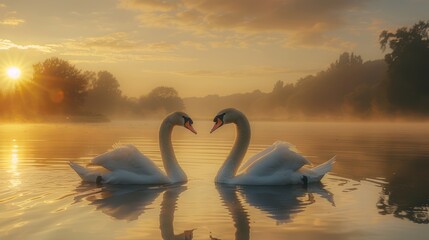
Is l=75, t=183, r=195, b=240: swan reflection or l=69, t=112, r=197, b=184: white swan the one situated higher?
l=69, t=112, r=197, b=184: white swan

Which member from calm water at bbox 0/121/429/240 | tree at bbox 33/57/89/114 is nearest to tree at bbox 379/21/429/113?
tree at bbox 33/57/89/114

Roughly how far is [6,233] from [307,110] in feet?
529

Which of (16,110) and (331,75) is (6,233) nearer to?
(16,110)

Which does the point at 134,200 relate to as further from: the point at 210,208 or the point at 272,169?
the point at 272,169

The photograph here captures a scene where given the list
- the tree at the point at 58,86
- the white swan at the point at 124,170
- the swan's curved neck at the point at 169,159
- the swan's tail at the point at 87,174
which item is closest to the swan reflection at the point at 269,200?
the swan's curved neck at the point at 169,159

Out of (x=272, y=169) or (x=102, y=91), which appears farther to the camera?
(x=102, y=91)

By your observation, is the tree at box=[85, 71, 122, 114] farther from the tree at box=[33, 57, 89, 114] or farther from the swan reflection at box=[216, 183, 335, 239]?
the swan reflection at box=[216, 183, 335, 239]

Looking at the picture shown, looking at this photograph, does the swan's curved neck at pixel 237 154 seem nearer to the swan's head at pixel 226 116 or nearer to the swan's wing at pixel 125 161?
the swan's head at pixel 226 116

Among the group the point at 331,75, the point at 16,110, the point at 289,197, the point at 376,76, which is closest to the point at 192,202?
the point at 289,197

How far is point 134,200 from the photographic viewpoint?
9172mm

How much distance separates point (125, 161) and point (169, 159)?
1.34 meters

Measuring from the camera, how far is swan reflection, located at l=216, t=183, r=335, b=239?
7.63m

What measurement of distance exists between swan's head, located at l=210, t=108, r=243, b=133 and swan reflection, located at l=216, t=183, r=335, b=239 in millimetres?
1413

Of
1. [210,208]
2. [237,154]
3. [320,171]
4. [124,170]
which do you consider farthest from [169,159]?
[210,208]
